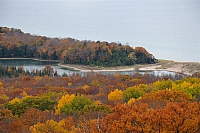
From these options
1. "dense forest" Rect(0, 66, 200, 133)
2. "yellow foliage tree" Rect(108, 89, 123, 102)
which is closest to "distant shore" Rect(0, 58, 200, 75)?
"dense forest" Rect(0, 66, 200, 133)

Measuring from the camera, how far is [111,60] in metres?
56.6

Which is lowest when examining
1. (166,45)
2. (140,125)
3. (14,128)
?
(14,128)

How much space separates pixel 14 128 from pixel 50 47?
50982mm

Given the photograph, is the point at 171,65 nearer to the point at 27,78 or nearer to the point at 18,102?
the point at 27,78

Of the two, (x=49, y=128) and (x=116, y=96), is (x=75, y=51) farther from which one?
(x=49, y=128)

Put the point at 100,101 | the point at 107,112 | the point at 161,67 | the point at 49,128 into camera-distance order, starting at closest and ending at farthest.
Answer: the point at 49,128, the point at 107,112, the point at 100,101, the point at 161,67

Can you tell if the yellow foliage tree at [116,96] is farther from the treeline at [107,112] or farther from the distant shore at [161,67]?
the distant shore at [161,67]

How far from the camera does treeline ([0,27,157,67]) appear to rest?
56.8m

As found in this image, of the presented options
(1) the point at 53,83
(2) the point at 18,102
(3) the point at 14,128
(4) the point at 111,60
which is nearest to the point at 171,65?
(4) the point at 111,60

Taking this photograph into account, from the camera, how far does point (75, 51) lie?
60.2m

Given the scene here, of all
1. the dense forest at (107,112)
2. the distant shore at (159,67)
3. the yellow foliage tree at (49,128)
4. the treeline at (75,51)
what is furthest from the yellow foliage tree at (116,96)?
the treeline at (75,51)

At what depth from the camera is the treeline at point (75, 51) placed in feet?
186

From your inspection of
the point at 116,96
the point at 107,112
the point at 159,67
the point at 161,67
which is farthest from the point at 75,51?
the point at 107,112

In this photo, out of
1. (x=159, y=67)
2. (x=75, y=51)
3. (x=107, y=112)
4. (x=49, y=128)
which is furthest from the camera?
(x=75, y=51)
